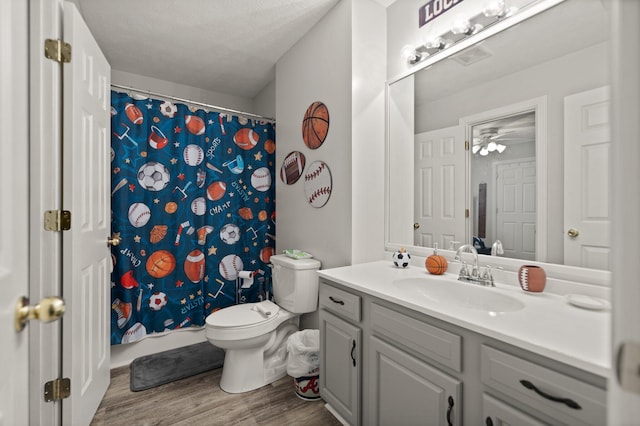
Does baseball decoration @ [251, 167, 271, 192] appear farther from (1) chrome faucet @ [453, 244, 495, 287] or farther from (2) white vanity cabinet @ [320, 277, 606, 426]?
(1) chrome faucet @ [453, 244, 495, 287]

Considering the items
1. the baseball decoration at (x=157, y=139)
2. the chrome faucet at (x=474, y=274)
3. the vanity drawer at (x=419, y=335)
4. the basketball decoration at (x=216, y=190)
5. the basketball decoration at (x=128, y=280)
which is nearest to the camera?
the vanity drawer at (x=419, y=335)

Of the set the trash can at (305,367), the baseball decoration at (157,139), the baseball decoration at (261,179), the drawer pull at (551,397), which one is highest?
the baseball decoration at (157,139)

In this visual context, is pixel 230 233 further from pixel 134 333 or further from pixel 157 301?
pixel 134 333

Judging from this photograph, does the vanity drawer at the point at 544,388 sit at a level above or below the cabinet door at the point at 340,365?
above

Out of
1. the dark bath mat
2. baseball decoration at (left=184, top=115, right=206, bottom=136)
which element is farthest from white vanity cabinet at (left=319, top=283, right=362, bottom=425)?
baseball decoration at (left=184, top=115, right=206, bottom=136)

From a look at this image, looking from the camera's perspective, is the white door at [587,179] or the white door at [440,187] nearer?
the white door at [587,179]

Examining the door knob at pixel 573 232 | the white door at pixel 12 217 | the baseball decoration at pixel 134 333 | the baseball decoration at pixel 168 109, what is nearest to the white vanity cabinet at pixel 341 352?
the door knob at pixel 573 232

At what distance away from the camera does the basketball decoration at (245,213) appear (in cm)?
268

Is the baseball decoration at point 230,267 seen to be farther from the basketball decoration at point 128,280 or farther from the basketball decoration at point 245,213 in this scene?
the basketball decoration at point 128,280

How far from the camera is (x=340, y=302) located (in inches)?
59.5

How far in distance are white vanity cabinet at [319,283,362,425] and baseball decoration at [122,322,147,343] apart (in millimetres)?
1488

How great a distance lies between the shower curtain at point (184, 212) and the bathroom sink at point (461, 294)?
1574mm

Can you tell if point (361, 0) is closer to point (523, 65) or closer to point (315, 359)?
point (523, 65)

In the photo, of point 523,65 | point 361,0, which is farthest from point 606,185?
point 361,0
